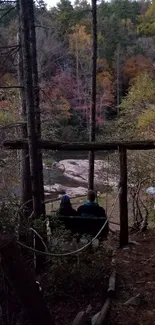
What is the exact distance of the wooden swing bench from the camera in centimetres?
546

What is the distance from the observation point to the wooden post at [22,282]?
10.6 ft

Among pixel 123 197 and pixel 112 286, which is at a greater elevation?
pixel 123 197

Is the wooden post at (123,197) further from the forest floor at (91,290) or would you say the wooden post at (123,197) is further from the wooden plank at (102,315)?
the wooden plank at (102,315)

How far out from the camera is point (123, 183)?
629 cm

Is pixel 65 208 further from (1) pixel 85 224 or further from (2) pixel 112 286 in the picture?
(2) pixel 112 286

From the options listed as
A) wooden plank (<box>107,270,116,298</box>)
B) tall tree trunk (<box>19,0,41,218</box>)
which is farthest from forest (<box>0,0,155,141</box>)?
wooden plank (<box>107,270,116,298</box>)

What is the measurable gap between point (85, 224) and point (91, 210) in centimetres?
36

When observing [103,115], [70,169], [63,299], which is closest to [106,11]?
[103,115]

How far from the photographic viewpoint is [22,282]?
131 inches

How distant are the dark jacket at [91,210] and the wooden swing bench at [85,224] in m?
0.25

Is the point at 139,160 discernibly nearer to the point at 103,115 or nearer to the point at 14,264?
the point at 14,264

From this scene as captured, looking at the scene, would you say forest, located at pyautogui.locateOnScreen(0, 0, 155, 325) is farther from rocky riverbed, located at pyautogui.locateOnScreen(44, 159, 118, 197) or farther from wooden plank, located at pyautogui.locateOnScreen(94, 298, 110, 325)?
rocky riverbed, located at pyautogui.locateOnScreen(44, 159, 118, 197)

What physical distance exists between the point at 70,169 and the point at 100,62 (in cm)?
1544

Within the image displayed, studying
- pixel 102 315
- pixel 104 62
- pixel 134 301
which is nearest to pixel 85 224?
pixel 134 301
